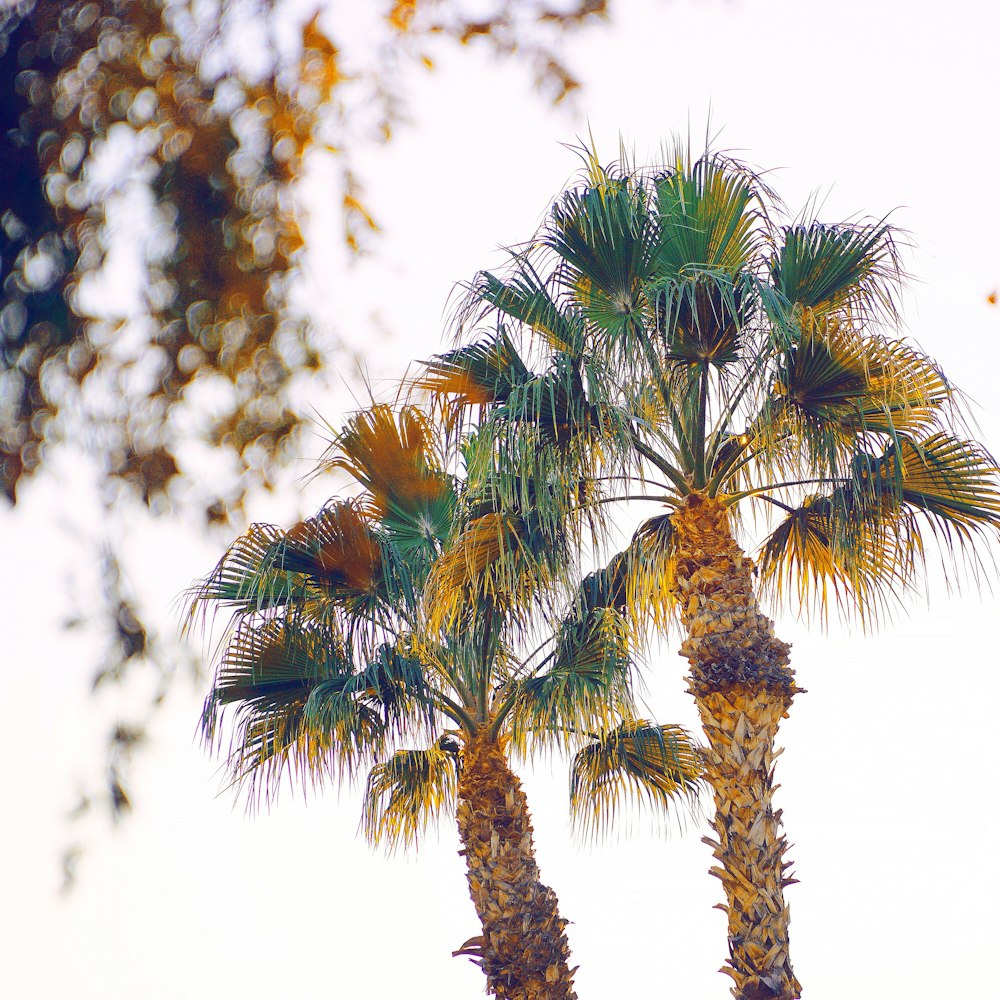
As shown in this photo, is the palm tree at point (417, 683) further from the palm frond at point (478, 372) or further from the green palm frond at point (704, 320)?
the green palm frond at point (704, 320)

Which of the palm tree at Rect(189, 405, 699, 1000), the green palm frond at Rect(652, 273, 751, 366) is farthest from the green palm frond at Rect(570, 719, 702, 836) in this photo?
the green palm frond at Rect(652, 273, 751, 366)

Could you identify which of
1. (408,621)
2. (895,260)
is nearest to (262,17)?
(895,260)

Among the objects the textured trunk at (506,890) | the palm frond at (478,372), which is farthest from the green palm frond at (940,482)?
the textured trunk at (506,890)

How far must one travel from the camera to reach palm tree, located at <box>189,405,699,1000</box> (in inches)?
348

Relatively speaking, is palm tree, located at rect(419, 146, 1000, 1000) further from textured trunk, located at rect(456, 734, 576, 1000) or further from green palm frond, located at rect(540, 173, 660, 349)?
textured trunk, located at rect(456, 734, 576, 1000)

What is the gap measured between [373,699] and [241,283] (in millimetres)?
7118

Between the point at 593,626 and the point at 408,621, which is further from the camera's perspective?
the point at 408,621

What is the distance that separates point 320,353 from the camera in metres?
2.73

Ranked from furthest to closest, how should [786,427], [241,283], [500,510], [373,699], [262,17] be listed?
[373,699] < [500,510] < [786,427] < [241,283] < [262,17]

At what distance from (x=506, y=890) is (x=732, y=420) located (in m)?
4.23

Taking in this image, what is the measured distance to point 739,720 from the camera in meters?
7.34

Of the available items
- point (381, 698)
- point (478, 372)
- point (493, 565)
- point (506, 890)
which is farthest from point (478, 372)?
point (506, 890)

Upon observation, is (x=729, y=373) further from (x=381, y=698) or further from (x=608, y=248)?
(x=381, y=698)

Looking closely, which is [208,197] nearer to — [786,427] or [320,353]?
[320,353]
